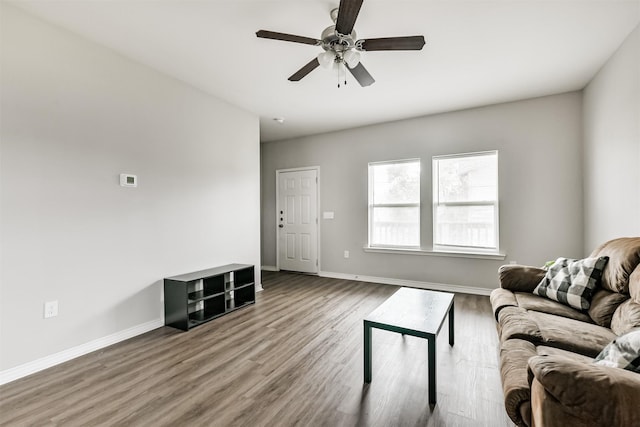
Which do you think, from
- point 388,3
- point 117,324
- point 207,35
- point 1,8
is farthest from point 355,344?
point 1,8

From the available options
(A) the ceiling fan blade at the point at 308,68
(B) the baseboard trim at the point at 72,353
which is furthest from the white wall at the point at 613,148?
(B) the baseboard trim at the point at 72,353

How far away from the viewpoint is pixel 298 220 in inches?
230

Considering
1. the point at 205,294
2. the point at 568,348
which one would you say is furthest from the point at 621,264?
the point at 205,294

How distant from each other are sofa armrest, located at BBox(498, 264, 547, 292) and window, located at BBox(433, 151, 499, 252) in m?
1.51

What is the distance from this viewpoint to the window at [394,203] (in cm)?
477

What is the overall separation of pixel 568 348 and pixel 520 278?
1175 millimetres

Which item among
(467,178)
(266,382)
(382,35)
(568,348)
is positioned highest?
(382,35)

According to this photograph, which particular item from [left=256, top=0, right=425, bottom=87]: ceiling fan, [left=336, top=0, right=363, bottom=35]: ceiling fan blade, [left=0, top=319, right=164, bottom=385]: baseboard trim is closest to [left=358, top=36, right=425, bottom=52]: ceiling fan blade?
[left=256, top=0, right=425, bottom=87]: ceiling fan

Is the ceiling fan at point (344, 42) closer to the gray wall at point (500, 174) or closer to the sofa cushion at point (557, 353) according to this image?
the sofa cushion at point (557, 353)

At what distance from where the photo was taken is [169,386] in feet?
6.70

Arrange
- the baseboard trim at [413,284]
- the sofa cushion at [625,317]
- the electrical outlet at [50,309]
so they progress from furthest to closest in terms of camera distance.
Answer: the baseboard trim at [413,284] < the electrical outlet at [50,309] < the sofa cushion at [625,317]

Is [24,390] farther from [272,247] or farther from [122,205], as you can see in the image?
[272,247]

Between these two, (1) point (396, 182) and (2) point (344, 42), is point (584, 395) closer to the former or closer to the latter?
(2) point (344, 42)

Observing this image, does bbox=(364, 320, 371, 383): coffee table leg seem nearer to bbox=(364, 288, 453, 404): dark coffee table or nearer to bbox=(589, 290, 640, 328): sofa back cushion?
bbox=(364, 288, 453, 404): dark coffee table
